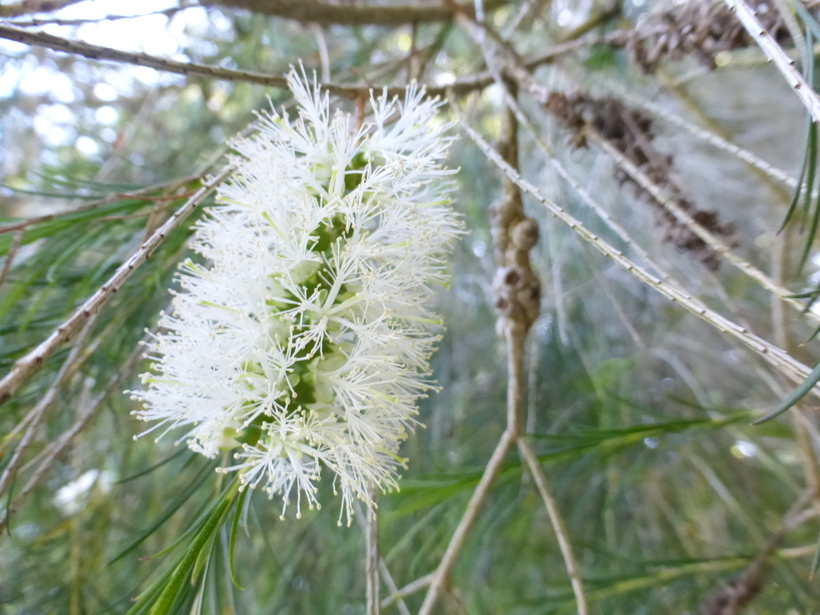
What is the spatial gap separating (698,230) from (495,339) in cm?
118

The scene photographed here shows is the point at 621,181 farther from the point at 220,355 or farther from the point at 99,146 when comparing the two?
the point at 99,146

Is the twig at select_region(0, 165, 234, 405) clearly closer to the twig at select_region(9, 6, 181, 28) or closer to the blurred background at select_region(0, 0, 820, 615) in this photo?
the blurred background at select_region(0, 0, 820, 615)

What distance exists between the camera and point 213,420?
0.71 meters

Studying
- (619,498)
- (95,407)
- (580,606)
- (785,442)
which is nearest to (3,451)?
(95,407)

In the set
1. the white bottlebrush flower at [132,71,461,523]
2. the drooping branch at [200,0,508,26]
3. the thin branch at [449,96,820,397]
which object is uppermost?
the drooping branch at [200,0,508,26]

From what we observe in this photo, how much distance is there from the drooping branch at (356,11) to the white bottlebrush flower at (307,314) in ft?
1.42

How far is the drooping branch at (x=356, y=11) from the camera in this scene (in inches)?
42.9

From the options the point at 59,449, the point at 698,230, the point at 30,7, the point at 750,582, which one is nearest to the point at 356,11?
the point at 30,7

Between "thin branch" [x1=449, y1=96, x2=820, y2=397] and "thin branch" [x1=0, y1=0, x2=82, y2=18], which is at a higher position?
"thin branch" [x1=0, y1=0, x2=82, y2=18]

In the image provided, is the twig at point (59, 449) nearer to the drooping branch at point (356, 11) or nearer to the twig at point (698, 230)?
the drooping branch at point (356, 11)

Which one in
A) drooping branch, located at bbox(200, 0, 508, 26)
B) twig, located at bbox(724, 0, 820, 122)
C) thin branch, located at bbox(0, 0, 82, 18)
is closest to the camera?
twig, located at bbox(724, 0, 820, 122)

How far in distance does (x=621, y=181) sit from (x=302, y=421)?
62 cm

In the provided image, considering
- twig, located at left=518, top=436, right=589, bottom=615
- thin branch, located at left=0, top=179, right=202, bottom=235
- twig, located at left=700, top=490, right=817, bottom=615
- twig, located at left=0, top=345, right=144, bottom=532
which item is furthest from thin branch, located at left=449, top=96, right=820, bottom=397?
twig, located at left=700, top=490, right=817, bottom=615

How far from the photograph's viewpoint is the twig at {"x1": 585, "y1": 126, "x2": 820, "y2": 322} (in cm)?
54
